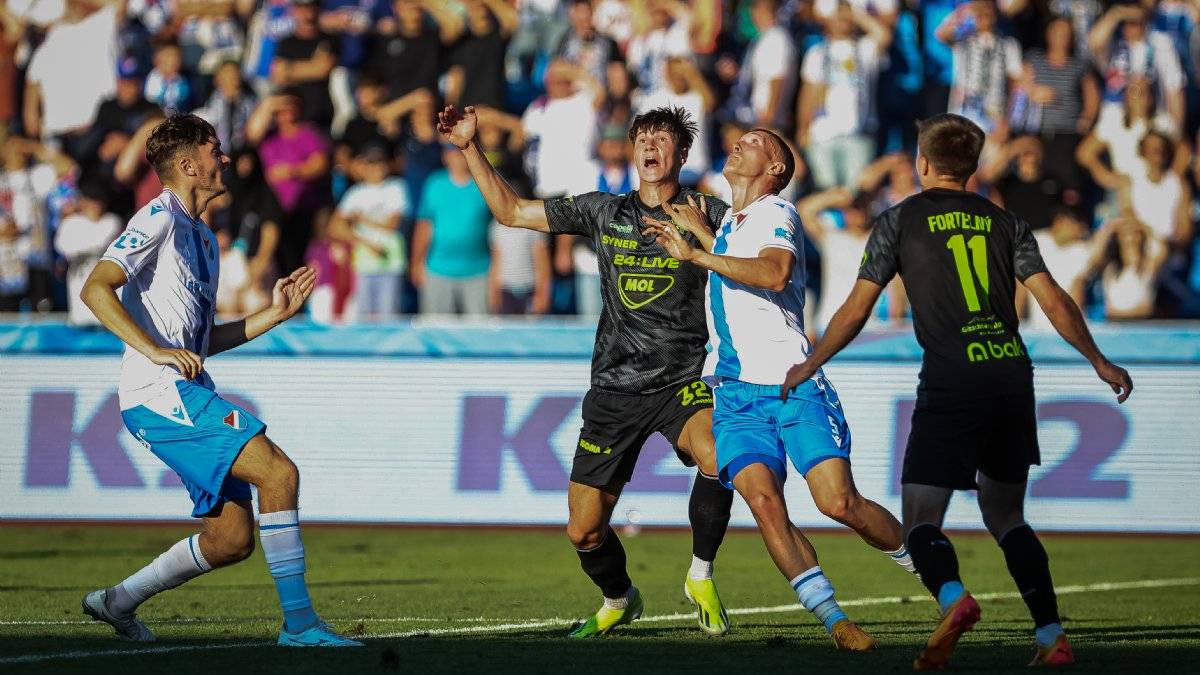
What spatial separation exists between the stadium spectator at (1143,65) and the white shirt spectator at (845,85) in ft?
7.89

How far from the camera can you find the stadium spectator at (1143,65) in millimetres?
17094

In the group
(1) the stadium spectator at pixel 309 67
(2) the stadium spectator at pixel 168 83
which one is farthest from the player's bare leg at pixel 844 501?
(2) the stadium spectator at pixel 168 83

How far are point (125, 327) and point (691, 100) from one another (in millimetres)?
10178

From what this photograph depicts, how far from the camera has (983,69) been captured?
1695 centimetres

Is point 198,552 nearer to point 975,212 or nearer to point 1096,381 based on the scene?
point 975,212

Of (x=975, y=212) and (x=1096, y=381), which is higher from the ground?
(x=975, y=212)

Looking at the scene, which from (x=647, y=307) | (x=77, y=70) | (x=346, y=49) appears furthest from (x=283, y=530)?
(x=77, y=70)

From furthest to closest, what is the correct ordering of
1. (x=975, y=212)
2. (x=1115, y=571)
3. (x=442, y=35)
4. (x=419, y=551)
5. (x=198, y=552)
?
(x=442, y=35) → (x=419, y=551) → (x=1115, y=571) → (x=198, y=552) → (x=975, y=212)

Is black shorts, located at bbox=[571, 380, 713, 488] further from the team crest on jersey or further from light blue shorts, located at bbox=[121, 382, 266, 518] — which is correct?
light blue shorts, located at bbox=[121, 382, 266, 518]

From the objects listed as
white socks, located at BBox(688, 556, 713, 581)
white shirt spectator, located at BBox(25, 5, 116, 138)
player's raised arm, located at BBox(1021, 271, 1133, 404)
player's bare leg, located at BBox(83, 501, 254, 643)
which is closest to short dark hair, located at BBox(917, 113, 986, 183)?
player's raised arm, located at BBox(1021, 271, 1133, 404)

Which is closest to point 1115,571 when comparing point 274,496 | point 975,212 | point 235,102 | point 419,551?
point 419,551

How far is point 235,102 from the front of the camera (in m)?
18.1

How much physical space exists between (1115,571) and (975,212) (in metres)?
5.97

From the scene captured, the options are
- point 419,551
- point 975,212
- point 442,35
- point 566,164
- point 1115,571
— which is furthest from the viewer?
point 442,35
